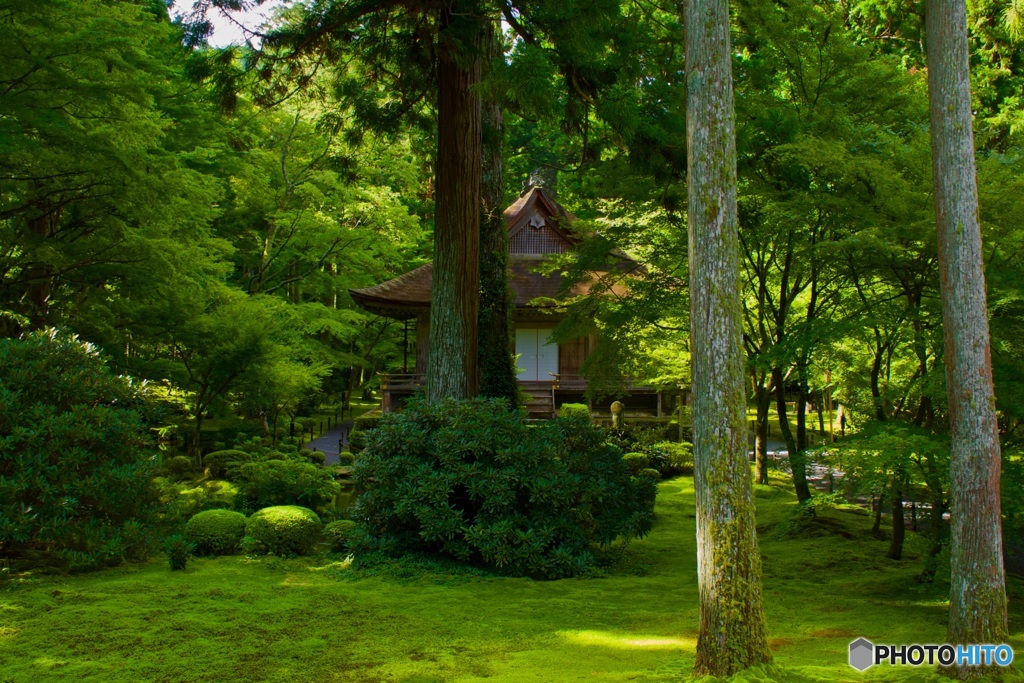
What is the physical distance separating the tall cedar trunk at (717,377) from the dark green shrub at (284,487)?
7.81 meters

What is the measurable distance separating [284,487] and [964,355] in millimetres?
9305

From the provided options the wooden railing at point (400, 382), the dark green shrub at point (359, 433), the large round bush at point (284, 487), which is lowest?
the large round bush at point (284, 487)

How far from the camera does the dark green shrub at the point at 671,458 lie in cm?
A: 1720

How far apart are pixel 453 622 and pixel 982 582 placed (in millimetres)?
4087

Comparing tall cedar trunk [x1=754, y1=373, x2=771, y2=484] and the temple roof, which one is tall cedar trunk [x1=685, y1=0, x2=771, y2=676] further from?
the temple roof

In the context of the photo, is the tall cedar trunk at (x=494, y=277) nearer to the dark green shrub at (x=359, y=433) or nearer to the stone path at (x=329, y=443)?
the dark green shrub at (x=359, y=433)

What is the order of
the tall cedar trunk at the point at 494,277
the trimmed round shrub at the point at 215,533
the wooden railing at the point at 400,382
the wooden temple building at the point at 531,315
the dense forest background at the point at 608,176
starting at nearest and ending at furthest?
the dense forest background at the point at 608,176
the trimmed round shrub at the point at 215,533
the tall cedar trunk at the point at 494,277
the wooden railing at the point at 400,382
the wooden temple building at the point at 531,315

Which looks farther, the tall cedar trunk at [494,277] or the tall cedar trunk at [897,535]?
the tall cedar trunk at [494,277]

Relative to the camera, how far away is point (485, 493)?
337 inches

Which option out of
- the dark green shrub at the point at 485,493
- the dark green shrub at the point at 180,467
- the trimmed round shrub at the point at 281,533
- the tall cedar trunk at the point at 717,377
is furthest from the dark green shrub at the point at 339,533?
the dark green shrub at the point at 180,467

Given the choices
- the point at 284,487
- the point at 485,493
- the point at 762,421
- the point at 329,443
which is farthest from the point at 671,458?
the point at 485,493

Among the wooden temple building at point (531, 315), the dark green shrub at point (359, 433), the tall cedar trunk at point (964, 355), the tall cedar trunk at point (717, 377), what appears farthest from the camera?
the wooden temple building at point (531, 315)

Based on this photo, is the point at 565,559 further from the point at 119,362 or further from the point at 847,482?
the point at 119,362

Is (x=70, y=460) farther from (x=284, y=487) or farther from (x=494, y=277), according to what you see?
(x=494, y=277)
